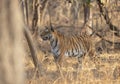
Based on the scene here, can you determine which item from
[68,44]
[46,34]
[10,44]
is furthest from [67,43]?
[10,44]

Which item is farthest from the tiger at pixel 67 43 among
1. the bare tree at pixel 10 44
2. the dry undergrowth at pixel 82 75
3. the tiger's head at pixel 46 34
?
the bare tree at pixel 10 44

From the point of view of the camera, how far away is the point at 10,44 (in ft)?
5.27

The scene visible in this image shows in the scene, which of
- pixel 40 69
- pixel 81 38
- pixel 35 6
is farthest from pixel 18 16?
pixel 81 38

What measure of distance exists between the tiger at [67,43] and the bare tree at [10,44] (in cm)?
843

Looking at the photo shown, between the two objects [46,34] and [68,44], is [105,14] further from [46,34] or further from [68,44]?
[46,34]

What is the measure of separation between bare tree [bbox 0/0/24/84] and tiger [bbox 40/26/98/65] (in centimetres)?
843

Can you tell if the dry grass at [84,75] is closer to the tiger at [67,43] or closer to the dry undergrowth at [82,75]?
the dry undergrowth at [82,75]

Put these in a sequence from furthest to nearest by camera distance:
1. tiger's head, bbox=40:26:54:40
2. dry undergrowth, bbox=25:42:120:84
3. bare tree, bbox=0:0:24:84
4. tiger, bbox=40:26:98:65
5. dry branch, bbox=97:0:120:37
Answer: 1. dry branch, bbox=97:0:120:37
2. tiger, bbox=40:26:98:65
3. tiger's head, bbox=40:26:54:40
4. dry undergrowth, bbox=25:42:120:84
5. bare tree, bbox=0:0:24:84

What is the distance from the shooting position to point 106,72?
274 inches

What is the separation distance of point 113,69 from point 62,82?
3.83 ft

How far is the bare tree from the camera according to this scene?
1578 mm

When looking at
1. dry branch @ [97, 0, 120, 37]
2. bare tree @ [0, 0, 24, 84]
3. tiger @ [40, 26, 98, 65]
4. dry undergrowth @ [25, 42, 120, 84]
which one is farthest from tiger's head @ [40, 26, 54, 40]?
bare tree @ [0, 0, 24, 84]

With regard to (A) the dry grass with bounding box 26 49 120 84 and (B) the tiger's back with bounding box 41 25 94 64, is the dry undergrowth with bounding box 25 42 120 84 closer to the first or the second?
(A) the dry grass with bounding box 26 49 120 84

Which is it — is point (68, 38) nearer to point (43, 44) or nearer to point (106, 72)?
point (43, 44)
